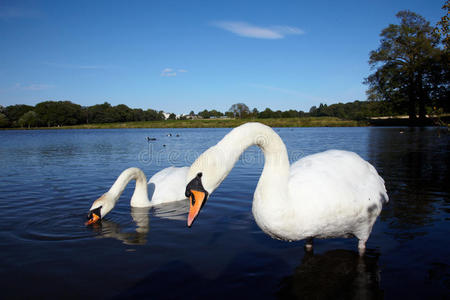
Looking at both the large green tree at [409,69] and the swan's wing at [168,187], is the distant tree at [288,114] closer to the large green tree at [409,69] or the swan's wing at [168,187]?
the large green tree at [409,69]

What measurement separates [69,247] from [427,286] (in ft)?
17.9

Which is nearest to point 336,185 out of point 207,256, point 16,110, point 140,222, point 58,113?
point 207,256

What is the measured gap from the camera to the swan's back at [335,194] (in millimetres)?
3676

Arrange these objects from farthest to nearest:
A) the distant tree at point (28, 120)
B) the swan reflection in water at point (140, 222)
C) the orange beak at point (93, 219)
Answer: the distant tree at point (28, 120) → the orange beak at point (93, 219) → the swan reflection in water at point (140, 222)

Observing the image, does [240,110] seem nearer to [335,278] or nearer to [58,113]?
[58,113]

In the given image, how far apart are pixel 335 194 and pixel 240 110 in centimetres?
16509

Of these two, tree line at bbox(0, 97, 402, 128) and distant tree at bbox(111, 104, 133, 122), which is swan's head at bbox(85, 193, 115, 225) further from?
distant tree at bbox(111, 104, 133, 122)

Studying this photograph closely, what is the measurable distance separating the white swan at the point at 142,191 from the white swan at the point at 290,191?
437cm

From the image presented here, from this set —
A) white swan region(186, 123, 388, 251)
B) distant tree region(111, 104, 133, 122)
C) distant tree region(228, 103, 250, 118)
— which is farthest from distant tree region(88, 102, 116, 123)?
white swan region(186, 123, 388, 251)

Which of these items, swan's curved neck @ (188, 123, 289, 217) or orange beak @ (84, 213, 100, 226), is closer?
swan's curved neck @ (188, 123, 289, 217)

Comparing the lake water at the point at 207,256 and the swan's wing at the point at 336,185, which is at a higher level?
the swan's wing at the point at 336,185

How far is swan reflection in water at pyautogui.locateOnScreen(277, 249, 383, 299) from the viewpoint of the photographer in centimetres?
392

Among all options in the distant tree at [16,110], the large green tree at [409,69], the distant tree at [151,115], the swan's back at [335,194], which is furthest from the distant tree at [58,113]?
the swan's back at [335,194]

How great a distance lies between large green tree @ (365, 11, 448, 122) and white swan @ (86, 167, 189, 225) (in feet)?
157
